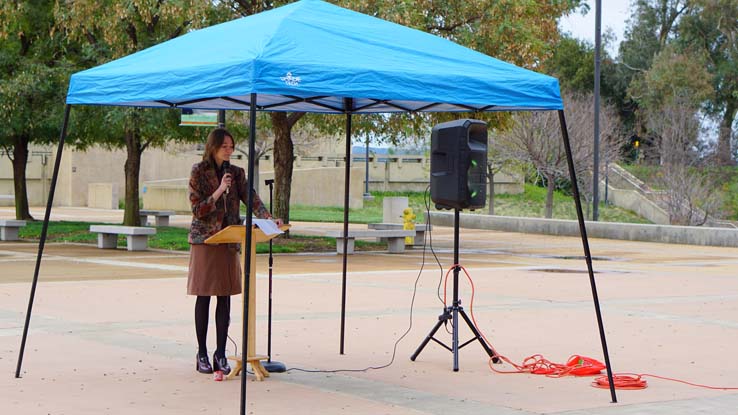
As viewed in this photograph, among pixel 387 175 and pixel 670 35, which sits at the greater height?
pixel 670 35

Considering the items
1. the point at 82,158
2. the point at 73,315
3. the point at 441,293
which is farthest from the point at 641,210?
the point at 73,315

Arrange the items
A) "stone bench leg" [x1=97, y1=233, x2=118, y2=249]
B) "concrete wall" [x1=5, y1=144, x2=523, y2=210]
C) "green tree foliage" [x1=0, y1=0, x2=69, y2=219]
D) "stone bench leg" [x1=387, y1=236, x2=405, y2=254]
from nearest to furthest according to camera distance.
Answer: "stone bench leg" [x1=97, y1=233, x2=118, y2=249], "stone bench leg" [x1=387, y1=236, x2=405, y2=254], "green tree foliage" [x1=0, y1=0, x2=69, y2=219], "concrete wall" [x1=5, y1=144, x2=523, y2=210]

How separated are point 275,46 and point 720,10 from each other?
168ft

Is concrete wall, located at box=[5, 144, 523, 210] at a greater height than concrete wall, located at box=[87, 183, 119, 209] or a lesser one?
greater

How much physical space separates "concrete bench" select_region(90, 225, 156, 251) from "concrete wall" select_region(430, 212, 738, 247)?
14.1 meters

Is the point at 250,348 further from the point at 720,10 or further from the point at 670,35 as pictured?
the point at 670,35

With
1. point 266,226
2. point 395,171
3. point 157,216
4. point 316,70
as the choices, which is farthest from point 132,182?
point 395,171

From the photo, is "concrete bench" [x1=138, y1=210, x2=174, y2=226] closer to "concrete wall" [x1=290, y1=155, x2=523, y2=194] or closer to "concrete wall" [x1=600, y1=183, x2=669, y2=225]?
"concrete wall" [x1=600, y1=183, x2=669, y2=225]

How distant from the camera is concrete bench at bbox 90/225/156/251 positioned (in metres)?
23.4

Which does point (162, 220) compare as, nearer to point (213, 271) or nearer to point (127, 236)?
point (127, 236)

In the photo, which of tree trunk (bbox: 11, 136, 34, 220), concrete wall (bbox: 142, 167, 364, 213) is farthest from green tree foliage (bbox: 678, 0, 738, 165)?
tree trunk (bbox: 11, 136, 34, 220)

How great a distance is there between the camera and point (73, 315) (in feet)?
41.3

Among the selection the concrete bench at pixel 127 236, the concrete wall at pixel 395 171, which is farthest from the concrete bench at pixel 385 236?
the concrete wall at pixel 395 171

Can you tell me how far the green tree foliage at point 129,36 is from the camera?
22312mm
